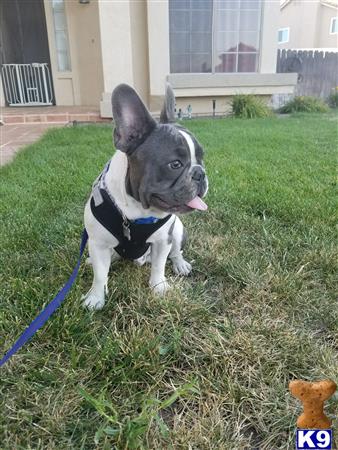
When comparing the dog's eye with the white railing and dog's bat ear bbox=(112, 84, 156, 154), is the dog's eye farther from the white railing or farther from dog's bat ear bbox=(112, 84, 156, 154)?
the white railing

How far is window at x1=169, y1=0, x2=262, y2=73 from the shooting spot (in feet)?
30.0

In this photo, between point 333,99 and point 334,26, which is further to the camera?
point 334,26

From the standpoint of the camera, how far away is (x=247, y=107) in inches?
369

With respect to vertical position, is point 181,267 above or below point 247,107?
below

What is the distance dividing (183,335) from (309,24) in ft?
97.2

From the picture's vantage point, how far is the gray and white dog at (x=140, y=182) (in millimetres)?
1751

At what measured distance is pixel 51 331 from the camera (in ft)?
5.89

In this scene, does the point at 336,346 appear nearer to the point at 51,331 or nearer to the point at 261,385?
the point at 261,385

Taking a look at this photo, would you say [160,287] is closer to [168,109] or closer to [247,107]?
[168,109]

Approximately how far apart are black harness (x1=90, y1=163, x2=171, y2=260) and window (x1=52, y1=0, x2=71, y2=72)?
30.3 feet

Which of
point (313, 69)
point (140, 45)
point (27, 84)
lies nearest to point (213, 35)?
point (140, 45)

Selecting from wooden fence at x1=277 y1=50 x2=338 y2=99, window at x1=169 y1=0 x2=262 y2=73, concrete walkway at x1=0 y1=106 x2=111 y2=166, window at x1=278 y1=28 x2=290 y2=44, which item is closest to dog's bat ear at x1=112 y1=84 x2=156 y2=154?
concrete walkway at x1=0 y1=106 x2=111 y2=166

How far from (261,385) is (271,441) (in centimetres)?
23

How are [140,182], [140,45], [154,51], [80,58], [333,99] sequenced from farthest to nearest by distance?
[333,99] < [80,58] < [140,45] < [154,51] < [140,182]
